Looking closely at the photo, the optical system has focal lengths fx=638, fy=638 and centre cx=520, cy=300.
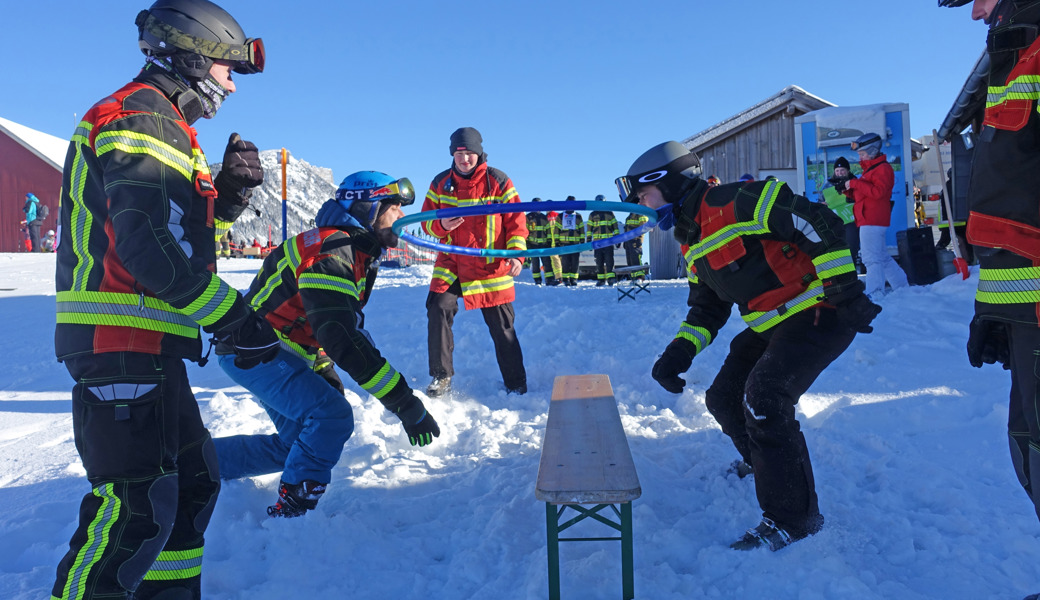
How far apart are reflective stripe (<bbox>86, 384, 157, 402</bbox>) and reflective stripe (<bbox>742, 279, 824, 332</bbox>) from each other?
2555mm

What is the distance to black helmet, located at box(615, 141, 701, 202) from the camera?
3.15 meters

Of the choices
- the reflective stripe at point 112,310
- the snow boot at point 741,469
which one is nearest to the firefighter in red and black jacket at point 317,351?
the reflective stripe at point 112,310

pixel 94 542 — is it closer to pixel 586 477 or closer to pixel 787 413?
pixel 586 477

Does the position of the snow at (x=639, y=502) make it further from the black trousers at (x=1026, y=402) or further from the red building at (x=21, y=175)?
the red building at (x=21, y=175)

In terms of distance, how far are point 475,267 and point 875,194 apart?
5.51m

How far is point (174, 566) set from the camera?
2.07 meters

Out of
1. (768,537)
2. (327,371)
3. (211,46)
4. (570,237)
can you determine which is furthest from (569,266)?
(211,46)

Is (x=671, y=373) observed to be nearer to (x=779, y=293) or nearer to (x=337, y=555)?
(x=779, y=293)

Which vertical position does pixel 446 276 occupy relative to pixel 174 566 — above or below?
above

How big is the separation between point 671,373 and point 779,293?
27.0 inches

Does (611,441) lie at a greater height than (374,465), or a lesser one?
greater

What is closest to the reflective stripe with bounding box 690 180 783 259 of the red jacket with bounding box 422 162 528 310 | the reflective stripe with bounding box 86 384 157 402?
the reflective stripe with bounding box 86 384 157 402

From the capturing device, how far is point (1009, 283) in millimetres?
1872

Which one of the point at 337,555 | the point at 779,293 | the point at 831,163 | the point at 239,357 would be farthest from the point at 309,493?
the point at 831,163
